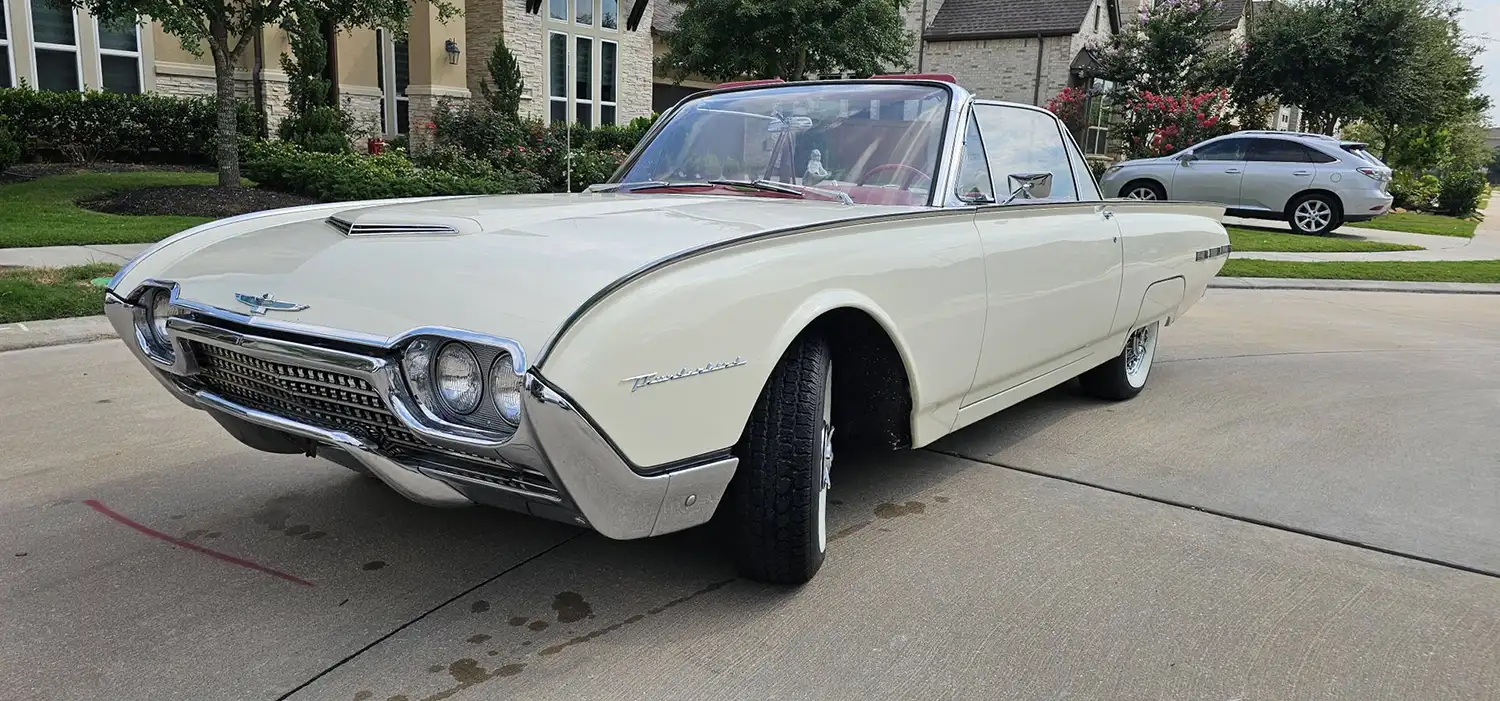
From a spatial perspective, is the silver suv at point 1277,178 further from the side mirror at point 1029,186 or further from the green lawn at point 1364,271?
the side mirror at point 1029,186

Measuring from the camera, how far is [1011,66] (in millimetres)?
30484

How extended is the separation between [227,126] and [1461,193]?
2813cm

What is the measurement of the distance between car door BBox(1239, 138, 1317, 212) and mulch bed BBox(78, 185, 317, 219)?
Result: 45.1ft

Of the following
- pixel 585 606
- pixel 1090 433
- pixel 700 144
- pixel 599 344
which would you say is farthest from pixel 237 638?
→ pixel 1090 433

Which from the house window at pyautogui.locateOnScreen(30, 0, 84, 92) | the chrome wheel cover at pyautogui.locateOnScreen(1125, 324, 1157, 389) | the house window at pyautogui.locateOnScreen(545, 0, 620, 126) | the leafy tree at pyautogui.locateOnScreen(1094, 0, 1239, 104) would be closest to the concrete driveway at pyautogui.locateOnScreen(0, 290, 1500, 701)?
the chrome wheel cover at pyautogui.locateOnScreen(1125, 324, 1157, 389)

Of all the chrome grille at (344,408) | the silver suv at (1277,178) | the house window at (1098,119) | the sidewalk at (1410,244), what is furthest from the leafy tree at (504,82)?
the chrome grille at (344,408)

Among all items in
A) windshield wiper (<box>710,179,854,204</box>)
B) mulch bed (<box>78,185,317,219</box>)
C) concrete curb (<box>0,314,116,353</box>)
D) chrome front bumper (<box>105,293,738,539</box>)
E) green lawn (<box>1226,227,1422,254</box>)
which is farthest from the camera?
green lawn (<box>1226,227,1422,254</box>)

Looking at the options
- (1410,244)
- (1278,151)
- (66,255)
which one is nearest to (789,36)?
(1278,151)

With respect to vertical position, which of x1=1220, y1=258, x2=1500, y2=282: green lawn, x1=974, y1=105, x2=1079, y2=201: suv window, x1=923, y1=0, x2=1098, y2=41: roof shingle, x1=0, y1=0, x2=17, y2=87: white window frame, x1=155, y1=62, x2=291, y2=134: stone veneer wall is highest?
x1=923, y1=0, x2=1098, y2=41: roof shingle

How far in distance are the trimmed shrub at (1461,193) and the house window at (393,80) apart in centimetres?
2536

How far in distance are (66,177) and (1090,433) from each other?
13.5 metres

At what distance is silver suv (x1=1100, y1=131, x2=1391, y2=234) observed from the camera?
16.2m

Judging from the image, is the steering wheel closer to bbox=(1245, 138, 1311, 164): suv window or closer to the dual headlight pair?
the dual headlight pair

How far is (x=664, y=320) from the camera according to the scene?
2.39m
